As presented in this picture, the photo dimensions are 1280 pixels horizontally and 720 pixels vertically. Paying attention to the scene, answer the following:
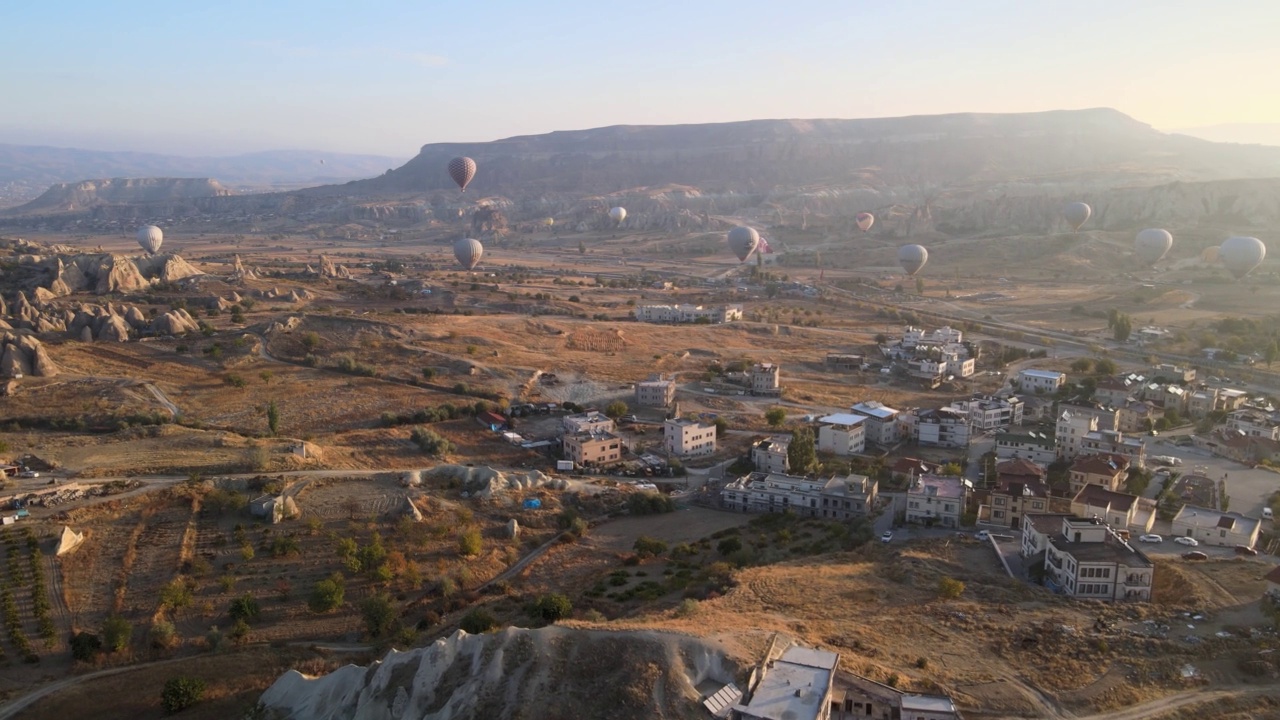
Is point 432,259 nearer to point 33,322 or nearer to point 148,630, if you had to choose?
point 33,322

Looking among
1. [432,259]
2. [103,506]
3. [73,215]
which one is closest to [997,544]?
[103,506]

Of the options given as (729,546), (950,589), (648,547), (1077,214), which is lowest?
(648,547)

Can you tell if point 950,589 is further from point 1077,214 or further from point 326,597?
point 1077,214

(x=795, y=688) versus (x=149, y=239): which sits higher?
(x=149, y=239)

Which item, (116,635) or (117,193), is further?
(117,193)

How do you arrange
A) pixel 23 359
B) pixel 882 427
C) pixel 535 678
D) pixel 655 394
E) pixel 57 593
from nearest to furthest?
pixel 535 678, pixel 57 593, pixel 882 427, pixel 23 359, pixel 655 394

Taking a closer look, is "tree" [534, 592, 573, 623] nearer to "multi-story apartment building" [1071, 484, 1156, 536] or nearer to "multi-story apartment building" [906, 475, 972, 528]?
"multi-story apartment building" [906, 475, 972, 528]

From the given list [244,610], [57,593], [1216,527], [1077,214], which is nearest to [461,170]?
[1077,214]

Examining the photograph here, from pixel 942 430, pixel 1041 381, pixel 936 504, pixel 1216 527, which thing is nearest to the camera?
pixel 1216 527

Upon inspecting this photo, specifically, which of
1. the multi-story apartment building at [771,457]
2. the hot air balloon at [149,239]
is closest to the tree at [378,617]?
the multi-story apartment building at [771,457]
